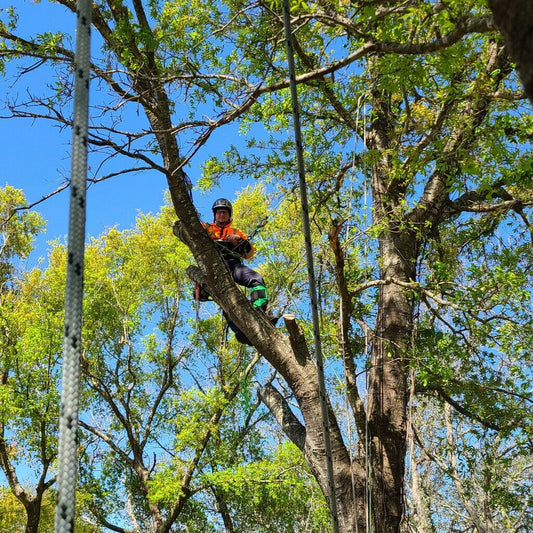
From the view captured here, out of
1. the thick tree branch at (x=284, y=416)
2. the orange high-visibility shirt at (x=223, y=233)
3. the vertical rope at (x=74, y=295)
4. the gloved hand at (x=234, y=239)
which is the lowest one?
the vertical rope at (x=74, y=295)

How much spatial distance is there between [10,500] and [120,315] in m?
7.26

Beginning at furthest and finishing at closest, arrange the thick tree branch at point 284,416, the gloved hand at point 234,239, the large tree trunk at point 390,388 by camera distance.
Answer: the gloved hand at point 234,239 → the thick tree branch at point 284,416 → the large tree trunk at point 390,388

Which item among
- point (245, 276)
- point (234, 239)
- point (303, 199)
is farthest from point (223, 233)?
point (303, 199)

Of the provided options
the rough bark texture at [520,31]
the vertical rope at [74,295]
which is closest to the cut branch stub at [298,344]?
the vertical rope at [74,295]

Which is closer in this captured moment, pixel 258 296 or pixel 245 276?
pixel 258 296

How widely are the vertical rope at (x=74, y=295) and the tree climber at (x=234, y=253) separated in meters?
3.17

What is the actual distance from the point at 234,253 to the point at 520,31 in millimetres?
3952

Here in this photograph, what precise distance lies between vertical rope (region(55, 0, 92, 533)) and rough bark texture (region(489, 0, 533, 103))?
102 centimetres

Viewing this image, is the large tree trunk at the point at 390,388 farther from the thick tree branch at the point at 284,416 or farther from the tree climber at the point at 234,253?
the tree climber at the point at 234,253

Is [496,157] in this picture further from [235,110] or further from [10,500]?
[10,500]

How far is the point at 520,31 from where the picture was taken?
1229mm

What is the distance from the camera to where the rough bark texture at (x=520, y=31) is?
1.21 meters

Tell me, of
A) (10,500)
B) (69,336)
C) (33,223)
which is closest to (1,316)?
(33,223)

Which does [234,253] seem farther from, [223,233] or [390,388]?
[390,388]
